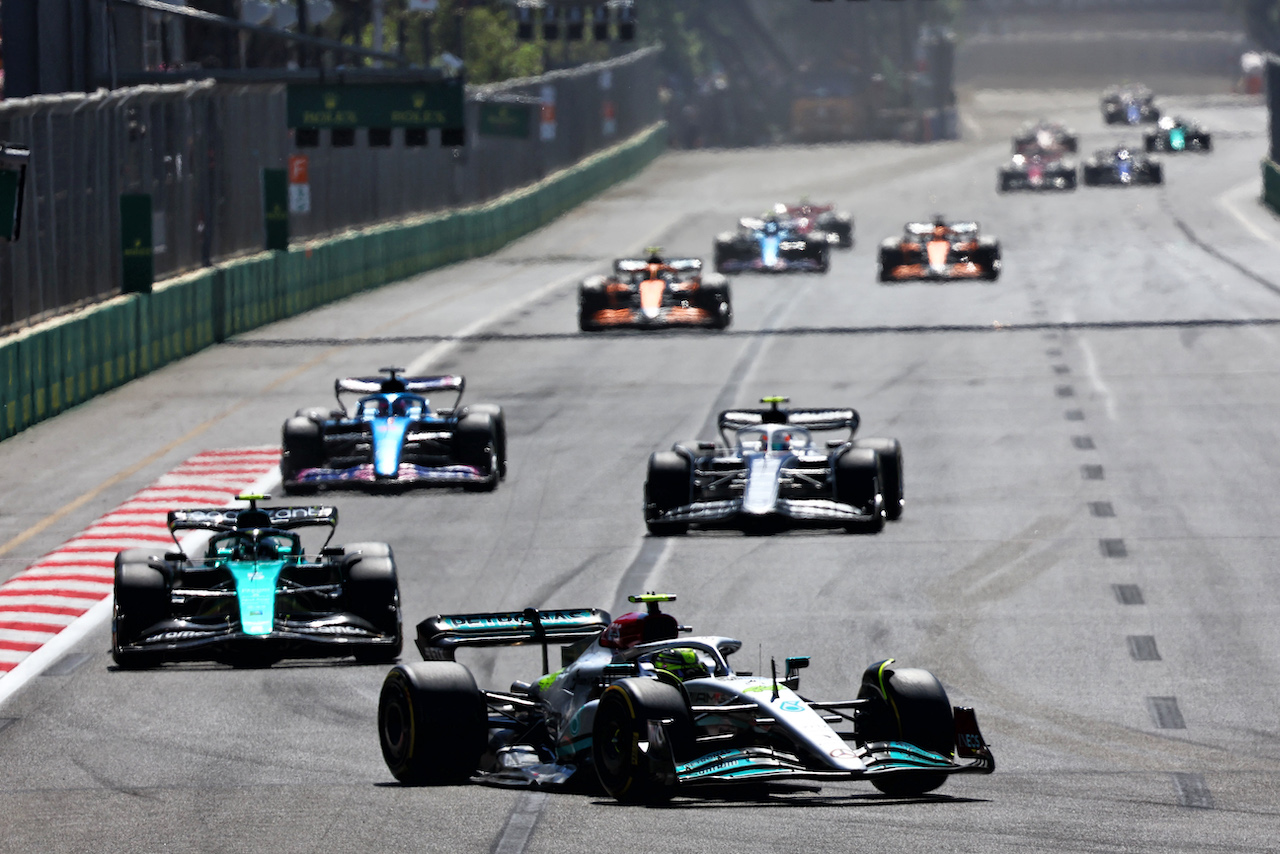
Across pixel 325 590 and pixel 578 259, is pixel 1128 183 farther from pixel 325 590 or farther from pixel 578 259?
pixel 325 590

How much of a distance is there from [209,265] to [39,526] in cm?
1877

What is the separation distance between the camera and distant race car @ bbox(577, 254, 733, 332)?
42531 millimetres

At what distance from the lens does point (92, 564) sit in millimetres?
23016

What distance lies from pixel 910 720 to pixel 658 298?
2953cm

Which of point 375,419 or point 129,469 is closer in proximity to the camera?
point 375,419

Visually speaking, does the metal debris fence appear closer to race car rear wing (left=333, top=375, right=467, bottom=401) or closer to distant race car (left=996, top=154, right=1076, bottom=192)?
race car rear wing (left=333, top=375, right=467, bottom=401)

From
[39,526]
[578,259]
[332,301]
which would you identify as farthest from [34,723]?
[578,259]

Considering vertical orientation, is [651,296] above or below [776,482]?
above

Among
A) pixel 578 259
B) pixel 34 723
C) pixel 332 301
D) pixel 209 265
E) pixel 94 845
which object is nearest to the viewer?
pixel 94 845

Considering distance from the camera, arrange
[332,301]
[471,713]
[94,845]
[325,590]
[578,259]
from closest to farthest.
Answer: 1. [94,845]
2. [471,713]
3. [325,590]
4. [332,301]
5. [578,259]

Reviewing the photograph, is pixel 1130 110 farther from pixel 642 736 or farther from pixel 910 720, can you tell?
pixel 642 736

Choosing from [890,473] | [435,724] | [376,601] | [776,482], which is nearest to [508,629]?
[435,724]

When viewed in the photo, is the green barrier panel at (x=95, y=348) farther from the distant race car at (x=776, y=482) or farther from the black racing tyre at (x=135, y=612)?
the black racing tyre at (x=135, y=612)

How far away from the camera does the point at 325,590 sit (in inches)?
720
